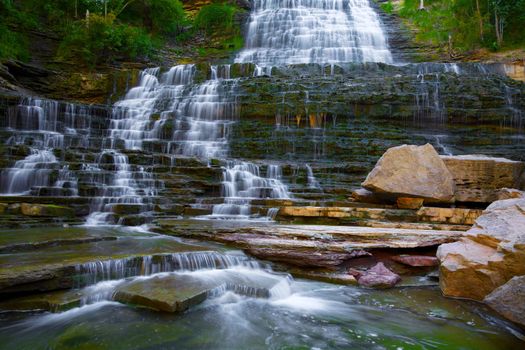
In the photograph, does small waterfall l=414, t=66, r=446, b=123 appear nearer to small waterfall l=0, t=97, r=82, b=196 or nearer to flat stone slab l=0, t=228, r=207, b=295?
flat stone slab l=0, t=228, r=207, b=295

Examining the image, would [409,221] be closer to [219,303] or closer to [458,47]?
[219,303]

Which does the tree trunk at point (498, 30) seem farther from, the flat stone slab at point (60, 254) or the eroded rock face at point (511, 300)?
the flat stone slab at point (60, 254)

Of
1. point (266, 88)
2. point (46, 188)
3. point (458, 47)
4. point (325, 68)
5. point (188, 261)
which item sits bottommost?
point (188, 261)

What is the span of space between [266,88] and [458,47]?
525 inches

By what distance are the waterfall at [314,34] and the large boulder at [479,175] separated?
579 inches

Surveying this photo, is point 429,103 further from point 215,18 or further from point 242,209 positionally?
point 215,18

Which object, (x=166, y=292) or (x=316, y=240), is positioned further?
(x=316, y=240)

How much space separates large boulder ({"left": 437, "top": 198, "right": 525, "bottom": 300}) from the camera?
13.9 ft

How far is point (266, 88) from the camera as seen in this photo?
1623 centimetres

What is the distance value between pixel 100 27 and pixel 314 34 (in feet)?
41.7

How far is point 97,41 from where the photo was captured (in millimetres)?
20281

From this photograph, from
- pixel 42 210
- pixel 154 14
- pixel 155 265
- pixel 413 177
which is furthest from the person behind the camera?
pixel 154 14

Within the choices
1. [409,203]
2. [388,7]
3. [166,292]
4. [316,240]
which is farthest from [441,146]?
[388,7]

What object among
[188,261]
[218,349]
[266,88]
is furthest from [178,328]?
[266,88]
